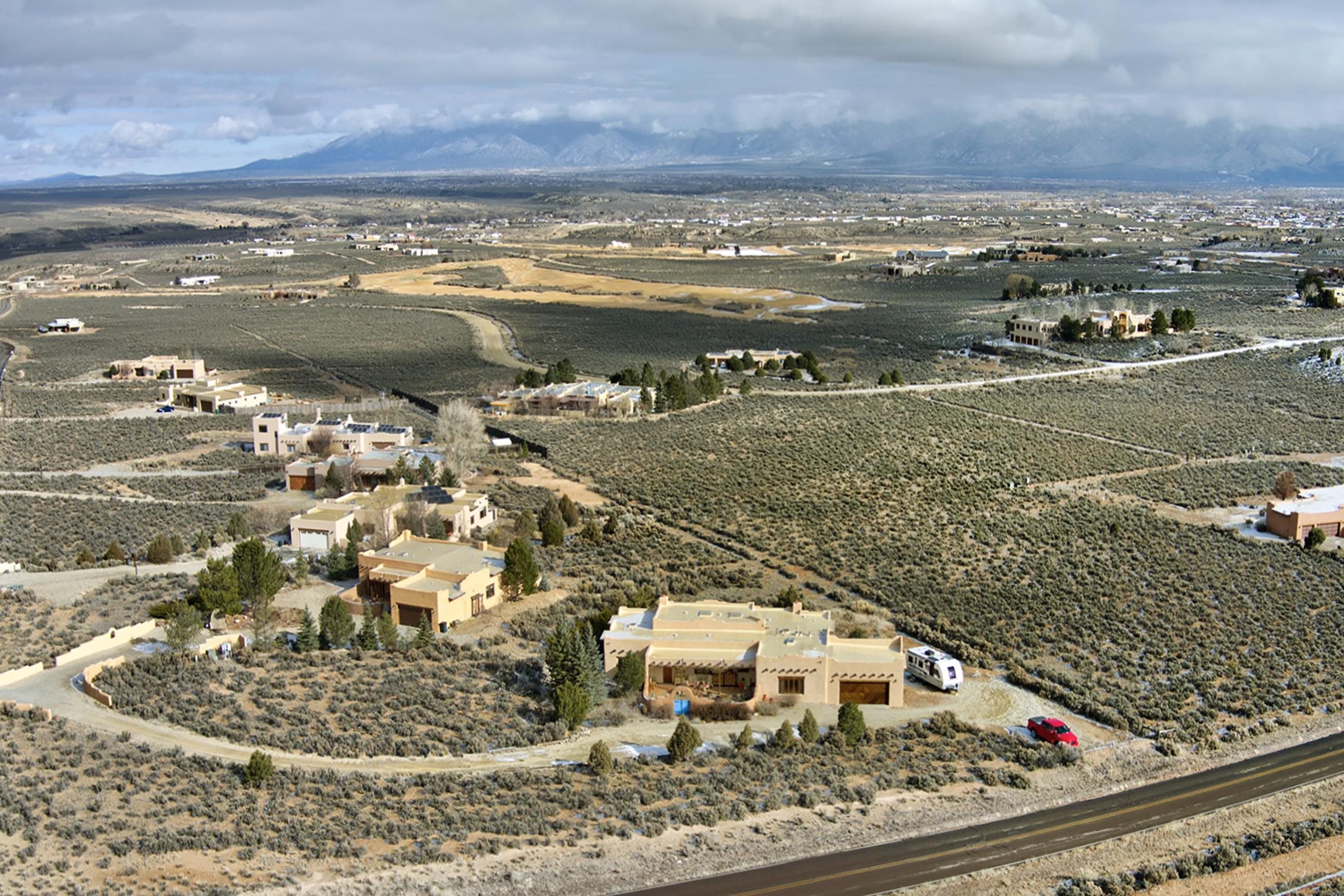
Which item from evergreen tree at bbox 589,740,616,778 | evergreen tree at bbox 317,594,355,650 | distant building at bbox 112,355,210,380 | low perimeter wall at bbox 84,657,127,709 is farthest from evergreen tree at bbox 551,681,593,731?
distant building at bbox 112,355,210,380

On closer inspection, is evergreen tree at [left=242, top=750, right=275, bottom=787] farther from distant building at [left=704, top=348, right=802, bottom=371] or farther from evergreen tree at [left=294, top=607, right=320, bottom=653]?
distant building at [left=704, top=348, right=802, bottom=371]

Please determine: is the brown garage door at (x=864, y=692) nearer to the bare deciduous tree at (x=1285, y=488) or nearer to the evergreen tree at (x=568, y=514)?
the evergreen tree at (x=568, y=514)

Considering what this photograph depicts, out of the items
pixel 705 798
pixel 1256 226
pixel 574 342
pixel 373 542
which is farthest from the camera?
pixel 1256 226

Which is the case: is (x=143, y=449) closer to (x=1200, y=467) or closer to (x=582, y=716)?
(x=582, y=716)

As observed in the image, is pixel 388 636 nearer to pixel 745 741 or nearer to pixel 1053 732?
pixel 745 741

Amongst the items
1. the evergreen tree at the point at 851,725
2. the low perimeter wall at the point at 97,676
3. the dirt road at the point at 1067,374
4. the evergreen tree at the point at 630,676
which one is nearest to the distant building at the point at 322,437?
the dirt road at the point at 1067,374

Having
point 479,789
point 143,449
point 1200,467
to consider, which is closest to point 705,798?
point 479,789
